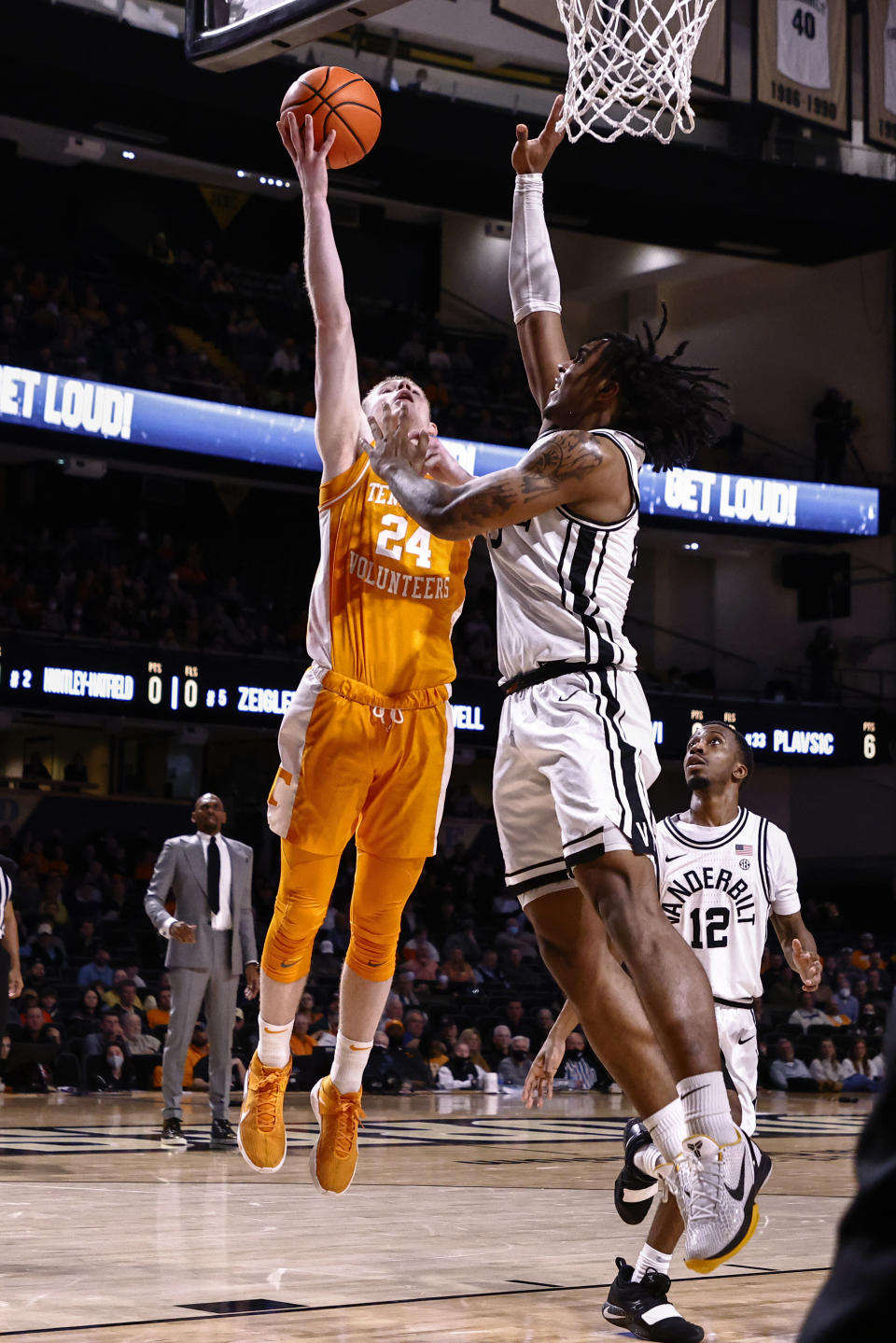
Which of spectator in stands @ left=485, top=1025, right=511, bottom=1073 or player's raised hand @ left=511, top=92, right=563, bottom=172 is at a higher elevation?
player's raised hand @ left=511, top=92, right=563, bottom=172

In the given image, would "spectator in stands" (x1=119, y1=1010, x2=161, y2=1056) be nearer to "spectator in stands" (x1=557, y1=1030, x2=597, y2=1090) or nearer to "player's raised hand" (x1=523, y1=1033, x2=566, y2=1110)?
"spectator in stands" (x1=557, y1=1030, x2=597, y2=1090)

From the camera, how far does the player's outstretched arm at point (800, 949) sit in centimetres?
586

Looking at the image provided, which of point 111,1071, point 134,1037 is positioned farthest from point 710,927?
point 134,1037

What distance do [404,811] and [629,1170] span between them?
132cm

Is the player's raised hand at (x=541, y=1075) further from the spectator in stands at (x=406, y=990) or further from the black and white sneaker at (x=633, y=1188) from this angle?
the spectator in stands at (x=406, y=990)

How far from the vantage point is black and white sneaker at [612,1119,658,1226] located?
15.4ft

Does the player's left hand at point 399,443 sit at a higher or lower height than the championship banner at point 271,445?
lower

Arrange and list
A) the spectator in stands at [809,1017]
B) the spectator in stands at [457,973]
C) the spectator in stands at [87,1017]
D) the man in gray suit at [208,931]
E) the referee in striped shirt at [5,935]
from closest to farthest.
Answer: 1. the referee in striped shirt at [5,935]
2. the man in gray suit at [208,931]
3. the spectator in stands at [87,1017]
4. the spectator in stands at [457,973]
5. the spectator in stands at [809,1017]

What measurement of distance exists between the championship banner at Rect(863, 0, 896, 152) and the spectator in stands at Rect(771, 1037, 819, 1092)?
11.3m

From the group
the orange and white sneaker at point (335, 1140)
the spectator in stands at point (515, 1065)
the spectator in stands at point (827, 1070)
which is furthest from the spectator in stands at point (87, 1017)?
the orange and white sneaker at point (335, 1140)

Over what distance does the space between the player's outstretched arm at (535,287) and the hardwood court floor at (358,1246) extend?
269cm

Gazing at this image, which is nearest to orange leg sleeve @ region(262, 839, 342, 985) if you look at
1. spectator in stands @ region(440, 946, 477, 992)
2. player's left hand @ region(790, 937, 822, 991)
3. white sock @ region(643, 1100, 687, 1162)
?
white sock @ region(643, 1100, 687, 1162)

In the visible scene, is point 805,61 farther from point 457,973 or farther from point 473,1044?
point 473,1044

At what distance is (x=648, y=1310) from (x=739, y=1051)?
4.02ft
